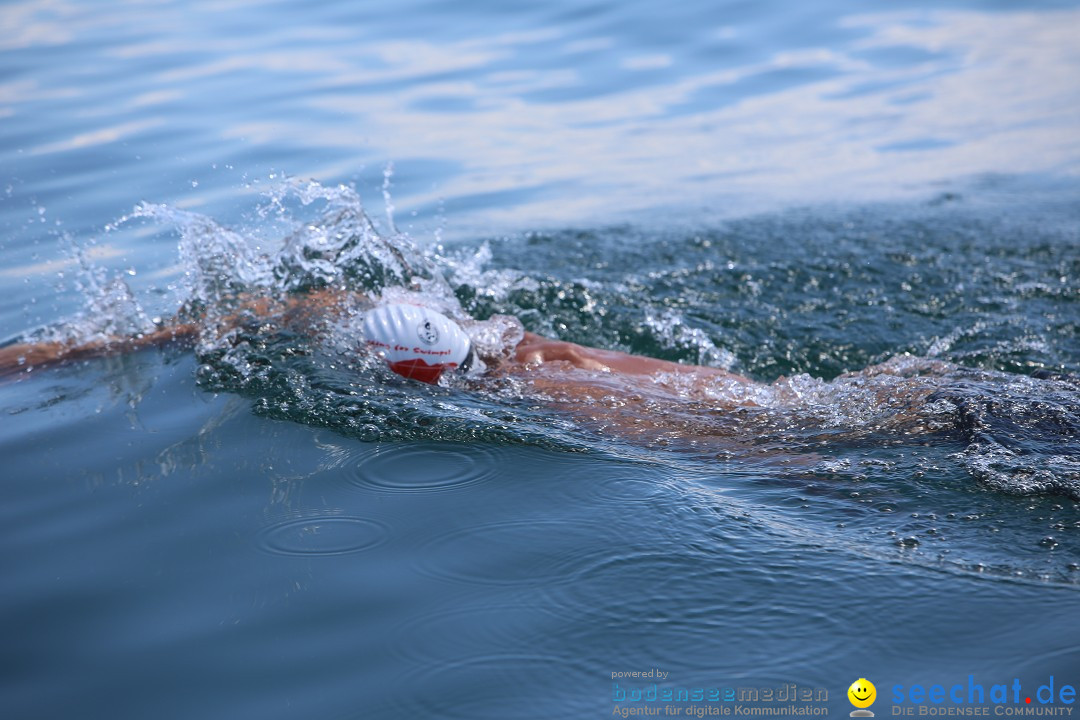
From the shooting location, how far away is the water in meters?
2.93

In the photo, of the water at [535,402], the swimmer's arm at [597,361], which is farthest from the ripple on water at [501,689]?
the swimmer's arm at [597,361]

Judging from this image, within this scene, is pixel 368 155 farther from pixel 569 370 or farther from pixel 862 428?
pixel 862 428

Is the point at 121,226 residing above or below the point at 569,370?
above

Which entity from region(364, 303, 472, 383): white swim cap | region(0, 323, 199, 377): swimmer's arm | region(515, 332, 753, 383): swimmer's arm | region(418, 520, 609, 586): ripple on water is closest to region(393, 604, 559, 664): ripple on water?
region(418, 520, 609, 586): ripple on water

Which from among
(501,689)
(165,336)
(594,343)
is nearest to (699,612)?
(501,689)

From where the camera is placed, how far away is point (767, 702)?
8.68 ft

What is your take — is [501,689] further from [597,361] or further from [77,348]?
[77,348]

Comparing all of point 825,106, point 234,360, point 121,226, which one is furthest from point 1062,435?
point 825,106

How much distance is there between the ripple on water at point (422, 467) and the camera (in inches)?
154

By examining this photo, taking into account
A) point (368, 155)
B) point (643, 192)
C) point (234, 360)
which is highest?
point (368, 155)

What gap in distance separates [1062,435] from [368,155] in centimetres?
699

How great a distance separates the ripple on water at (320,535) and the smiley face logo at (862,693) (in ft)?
5.26

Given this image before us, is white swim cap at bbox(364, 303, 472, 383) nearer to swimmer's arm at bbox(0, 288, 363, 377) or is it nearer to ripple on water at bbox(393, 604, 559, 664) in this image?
swimmer's arm at bbox(0, 288, 363, 377)

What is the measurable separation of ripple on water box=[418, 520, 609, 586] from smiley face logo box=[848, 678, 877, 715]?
92 centimetres
